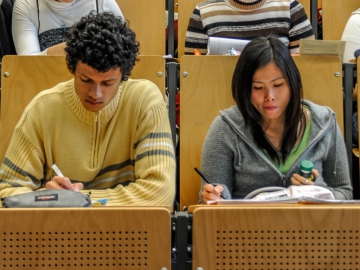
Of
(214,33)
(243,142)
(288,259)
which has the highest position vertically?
(214,33)

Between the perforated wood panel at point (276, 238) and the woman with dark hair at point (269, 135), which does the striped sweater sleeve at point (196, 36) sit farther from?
the perforated wood panel at point (276, 238)

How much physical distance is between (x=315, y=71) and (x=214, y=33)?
A: 1.94 ft

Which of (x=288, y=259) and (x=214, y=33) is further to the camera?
(x=214, y=33)

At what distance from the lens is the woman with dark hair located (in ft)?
6.57

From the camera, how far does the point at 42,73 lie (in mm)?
2285

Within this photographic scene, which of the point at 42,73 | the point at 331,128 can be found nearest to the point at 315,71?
the point at 331,128

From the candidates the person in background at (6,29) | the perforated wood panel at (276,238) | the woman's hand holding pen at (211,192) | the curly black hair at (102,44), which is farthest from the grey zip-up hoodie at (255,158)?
the person in background at (6,29)

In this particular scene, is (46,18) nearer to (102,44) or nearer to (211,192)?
(102,44)

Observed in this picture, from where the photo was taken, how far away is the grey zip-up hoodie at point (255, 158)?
2.01 meters

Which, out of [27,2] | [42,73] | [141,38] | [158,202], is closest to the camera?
[158,202]

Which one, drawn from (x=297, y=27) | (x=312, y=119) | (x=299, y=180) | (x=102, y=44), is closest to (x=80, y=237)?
(x=102, y=44)

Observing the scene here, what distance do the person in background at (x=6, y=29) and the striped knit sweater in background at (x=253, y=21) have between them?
0.79 m

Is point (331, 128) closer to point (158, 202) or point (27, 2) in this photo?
point (158, 202)

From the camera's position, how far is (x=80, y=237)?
1.42 meters
